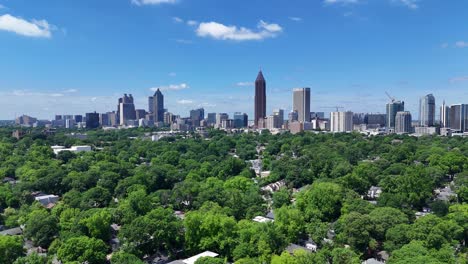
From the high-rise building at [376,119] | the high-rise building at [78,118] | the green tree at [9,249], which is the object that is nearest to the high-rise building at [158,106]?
the high-rise building at [78,118]

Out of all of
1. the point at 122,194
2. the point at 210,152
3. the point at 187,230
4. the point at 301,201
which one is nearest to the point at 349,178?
the point at 301,201

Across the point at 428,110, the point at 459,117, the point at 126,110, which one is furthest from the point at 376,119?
the point at 126,110

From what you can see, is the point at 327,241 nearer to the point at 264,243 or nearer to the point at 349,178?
the point at 264,243

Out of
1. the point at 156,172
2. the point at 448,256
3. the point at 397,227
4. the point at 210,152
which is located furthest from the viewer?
the point at 210,152

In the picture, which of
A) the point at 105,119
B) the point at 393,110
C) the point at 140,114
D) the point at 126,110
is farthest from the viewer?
the point at 105,119

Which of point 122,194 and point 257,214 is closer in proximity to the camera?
point 257,214

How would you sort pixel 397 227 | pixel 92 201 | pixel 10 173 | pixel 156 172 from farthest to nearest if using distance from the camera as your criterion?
pixel 10 173 < pixel 156 172 < pixel 92 201 < pixel 397 227

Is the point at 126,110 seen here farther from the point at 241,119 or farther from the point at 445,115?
the point at 445,115
